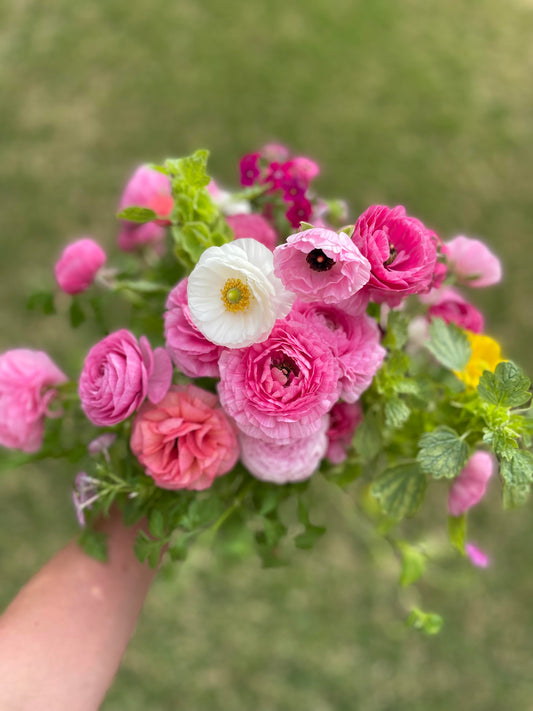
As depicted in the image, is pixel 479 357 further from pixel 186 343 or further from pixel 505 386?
pixel 186 343

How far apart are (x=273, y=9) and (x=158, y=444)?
2.02 m

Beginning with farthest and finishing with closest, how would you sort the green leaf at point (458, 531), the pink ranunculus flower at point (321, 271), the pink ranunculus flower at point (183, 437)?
1. the green leaf at point (458, 531)
2. the pink ranunculus flower at point (183, 437)
3. the pink ranunculus flower at point (321, 271)

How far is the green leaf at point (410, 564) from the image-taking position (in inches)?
32.9

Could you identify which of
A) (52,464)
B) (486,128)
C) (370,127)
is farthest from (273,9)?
(52,464)

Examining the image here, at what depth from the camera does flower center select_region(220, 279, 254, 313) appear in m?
0.53

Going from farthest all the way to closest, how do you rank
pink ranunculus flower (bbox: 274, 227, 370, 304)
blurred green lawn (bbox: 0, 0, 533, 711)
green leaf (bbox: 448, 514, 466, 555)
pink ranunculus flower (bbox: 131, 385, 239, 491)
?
1. blurred green lawn (bbox: 0, 0, 533, 711)
2. green leaf (bbox: 448, 514, 466, 555)
3. pink ranunculus flower (bbox: 131, 385, 239, 491)
4. pink ranunculus flower (bbox: 274, 227, 370, 304)

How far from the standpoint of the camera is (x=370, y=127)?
199 cm

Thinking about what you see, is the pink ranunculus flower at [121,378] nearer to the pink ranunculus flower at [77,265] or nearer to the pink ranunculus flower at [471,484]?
the pink ranunculus flower at [77,265]

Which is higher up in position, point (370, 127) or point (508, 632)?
point (370, 127)

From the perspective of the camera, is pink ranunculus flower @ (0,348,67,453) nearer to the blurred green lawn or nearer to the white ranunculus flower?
the white ranunculus flower

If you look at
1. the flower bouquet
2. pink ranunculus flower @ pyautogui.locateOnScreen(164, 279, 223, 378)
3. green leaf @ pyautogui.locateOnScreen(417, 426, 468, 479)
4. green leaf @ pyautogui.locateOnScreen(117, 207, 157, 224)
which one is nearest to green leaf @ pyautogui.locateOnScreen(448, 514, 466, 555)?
the flower bouquet

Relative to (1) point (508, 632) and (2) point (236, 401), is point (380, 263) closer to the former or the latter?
(2) point (236, 401)

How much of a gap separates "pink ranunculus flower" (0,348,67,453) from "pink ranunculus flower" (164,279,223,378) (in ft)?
0.70

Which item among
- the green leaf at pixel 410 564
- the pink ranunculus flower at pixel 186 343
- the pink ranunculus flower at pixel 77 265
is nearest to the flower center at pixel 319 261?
the pink ranunculus flower at pixel 186 343
